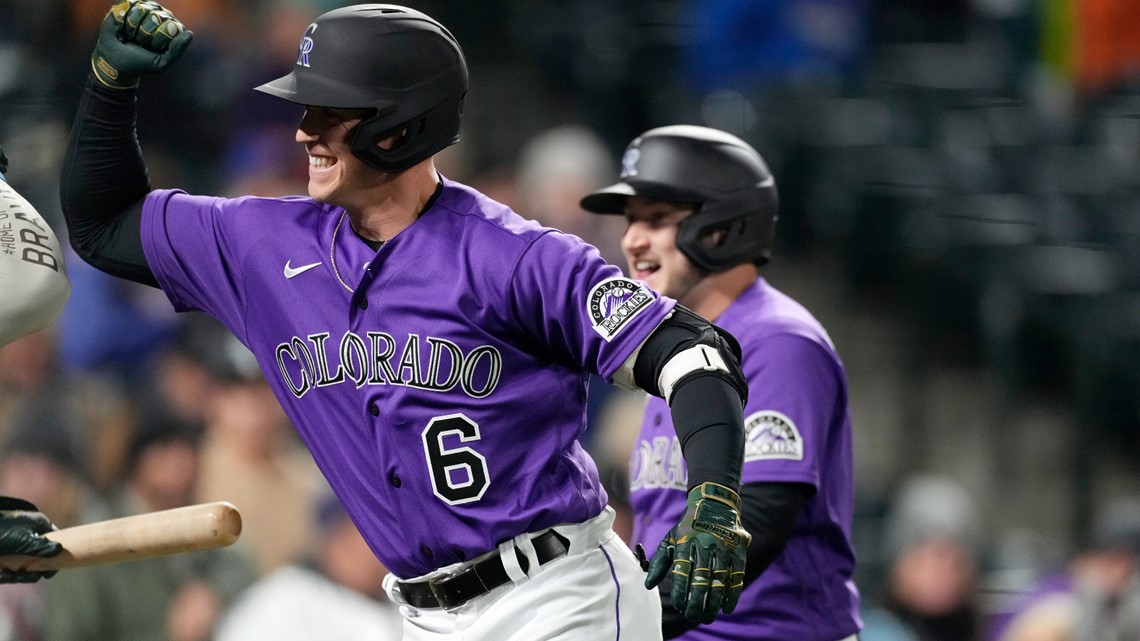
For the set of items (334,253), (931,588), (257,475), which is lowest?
(931,588)

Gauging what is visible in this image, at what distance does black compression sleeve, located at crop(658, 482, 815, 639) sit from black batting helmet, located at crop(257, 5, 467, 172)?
108cm

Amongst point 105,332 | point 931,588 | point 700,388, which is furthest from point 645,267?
point 105,332

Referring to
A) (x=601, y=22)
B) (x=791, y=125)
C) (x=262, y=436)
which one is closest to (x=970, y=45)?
(x=791, y=125)

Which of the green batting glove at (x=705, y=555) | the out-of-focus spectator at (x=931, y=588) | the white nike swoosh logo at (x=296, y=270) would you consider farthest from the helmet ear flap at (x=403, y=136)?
the out-of-focus spectator at (x=931, y=588)

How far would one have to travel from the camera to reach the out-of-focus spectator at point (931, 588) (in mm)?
6512

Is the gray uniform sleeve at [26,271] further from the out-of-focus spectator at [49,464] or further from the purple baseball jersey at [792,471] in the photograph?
the out-of-focus spectator at [49,464]

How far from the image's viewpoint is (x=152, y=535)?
10.2 feet

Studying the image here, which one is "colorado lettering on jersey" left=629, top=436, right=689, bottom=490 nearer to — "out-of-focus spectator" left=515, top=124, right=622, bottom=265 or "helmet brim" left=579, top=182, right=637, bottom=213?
"helmet brim" left=579, top=182, right=637, bottom=213

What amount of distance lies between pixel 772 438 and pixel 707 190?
0.73 m

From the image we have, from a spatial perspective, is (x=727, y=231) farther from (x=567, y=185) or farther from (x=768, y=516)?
(x=567, y=185)

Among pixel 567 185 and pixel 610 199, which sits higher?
pixel 610 199

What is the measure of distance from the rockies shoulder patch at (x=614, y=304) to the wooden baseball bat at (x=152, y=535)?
0.74 meters

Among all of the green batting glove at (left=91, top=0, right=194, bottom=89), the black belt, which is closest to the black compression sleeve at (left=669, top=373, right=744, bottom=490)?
the black belt

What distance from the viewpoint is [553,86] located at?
9180 millimetres
